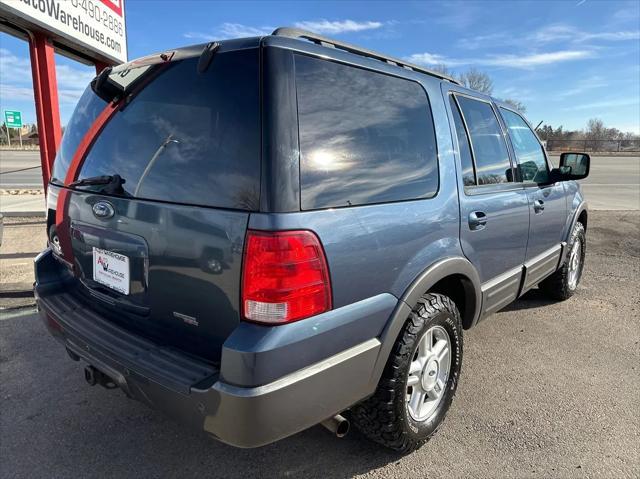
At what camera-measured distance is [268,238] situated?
5.33 feet

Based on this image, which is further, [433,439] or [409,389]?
[433,439]

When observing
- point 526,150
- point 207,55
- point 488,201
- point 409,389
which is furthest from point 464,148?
point 207,55

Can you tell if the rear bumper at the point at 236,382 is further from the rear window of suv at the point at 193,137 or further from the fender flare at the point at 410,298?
the rear window of suv at the point at 193,137

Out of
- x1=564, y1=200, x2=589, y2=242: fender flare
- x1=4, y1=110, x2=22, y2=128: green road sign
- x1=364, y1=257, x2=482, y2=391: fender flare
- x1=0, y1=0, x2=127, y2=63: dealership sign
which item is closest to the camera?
x1=364, y1=257, x2=482, y2=391: fender flare

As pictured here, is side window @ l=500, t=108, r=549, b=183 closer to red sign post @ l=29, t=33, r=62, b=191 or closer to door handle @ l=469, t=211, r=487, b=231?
door handle @ l=469, t=211, r=487, b=231

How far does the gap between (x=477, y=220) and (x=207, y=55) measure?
1730 mm

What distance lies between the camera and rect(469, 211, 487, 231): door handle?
2.61 m

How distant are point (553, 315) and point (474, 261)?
229cm

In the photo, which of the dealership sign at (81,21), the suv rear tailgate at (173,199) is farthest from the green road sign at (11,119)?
the suv rear tailgate at (173,199)

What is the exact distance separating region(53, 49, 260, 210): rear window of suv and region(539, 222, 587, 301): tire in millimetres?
3869

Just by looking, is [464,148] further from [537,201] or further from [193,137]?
[193,137]

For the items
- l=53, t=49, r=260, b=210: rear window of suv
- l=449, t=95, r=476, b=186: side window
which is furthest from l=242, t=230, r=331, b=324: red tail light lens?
l=449, t=95, r=476, b=186: side window

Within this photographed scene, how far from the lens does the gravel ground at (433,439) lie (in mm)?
2309

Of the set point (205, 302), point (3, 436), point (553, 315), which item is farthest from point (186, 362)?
point (553, 315)
